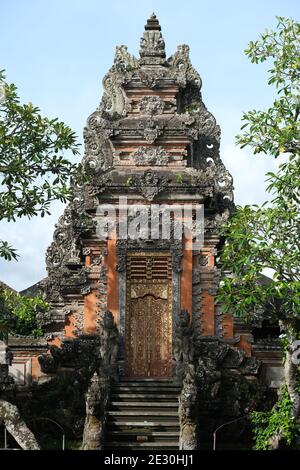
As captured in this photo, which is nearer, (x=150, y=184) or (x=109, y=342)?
(x=109, y=342)

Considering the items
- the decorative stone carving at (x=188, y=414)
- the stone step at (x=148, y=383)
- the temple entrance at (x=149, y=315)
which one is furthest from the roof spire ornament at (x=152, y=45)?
the decorative stone carving at (x=188, y=414)

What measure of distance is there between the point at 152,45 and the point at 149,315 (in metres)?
6.80

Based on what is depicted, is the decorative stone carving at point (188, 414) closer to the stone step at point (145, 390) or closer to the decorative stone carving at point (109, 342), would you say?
the stone step at point (145, 390)

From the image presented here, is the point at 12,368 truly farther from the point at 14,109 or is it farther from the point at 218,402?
the point at 14,109

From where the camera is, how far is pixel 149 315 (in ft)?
88.2

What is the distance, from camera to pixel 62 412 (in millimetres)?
25188

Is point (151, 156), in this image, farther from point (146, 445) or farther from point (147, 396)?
point (146, 445)

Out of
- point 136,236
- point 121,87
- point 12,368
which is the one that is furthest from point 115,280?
point 121,87

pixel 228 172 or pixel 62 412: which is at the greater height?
pixel 228 172

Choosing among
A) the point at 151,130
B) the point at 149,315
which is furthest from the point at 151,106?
the point at 149,315

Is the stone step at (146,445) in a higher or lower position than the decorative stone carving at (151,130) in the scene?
lower

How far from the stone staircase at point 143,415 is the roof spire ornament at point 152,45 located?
7.86 m
